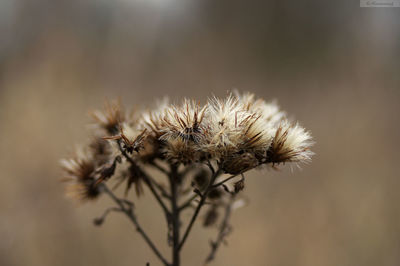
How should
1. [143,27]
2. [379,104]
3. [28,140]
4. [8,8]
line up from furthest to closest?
[143,27] → [8,8] → [379,104] → [28,140]

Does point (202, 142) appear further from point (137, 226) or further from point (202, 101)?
point (202, 101)

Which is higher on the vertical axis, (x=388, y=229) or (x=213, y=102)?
(x=213, y=102)

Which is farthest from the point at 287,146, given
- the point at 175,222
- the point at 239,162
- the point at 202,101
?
the point at 202,101

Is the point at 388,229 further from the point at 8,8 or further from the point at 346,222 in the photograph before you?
the point at 8,8

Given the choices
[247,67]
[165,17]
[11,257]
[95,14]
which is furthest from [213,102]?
[165,17]

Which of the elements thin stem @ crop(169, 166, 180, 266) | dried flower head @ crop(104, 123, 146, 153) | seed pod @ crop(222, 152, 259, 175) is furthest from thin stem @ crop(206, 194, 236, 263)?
dried flower head @ crop(104, 123, 146, 153)

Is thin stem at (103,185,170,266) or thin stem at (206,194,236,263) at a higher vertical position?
→ thin stem at (103,185,170,266)

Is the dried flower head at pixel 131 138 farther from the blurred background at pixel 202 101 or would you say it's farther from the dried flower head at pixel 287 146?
the blurred background at pixel 202 101

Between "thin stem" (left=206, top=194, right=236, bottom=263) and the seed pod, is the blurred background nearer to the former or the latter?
"thin stem" (left=206, top=194, right=236, bottom=263)
